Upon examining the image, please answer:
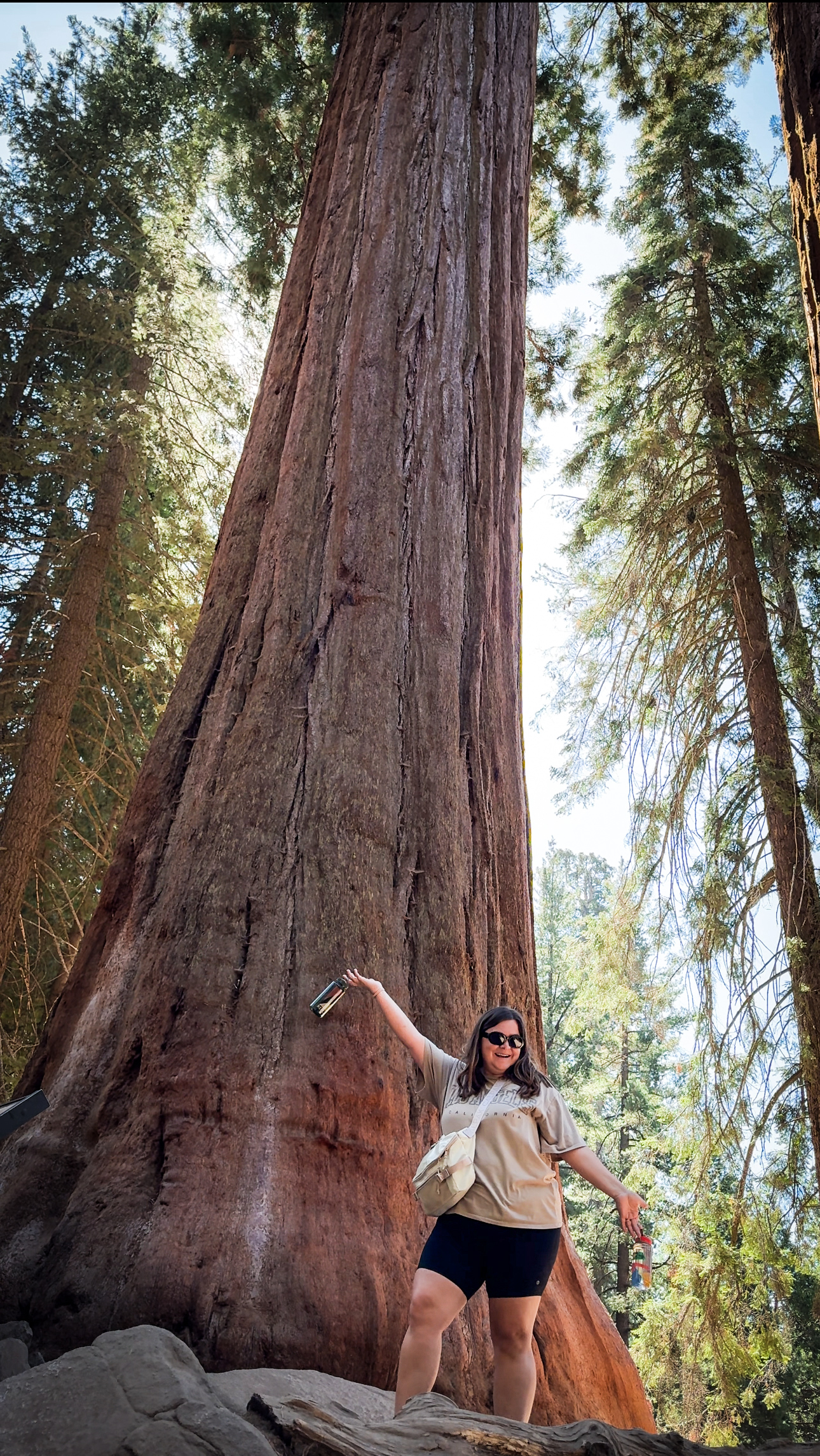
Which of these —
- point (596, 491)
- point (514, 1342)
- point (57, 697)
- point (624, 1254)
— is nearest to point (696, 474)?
point (596, 491)

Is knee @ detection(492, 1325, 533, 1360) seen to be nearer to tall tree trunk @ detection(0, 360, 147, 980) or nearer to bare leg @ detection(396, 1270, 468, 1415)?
bare leg @ detection(396, 1270, 468, 1415)

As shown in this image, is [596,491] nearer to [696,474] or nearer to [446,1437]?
[696,474]

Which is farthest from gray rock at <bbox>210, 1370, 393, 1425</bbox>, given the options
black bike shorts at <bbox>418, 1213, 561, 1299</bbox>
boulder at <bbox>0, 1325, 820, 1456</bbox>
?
black bike shorts at <bbox>418, 1213, 561, 1299</bbox>

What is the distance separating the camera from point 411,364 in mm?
4043

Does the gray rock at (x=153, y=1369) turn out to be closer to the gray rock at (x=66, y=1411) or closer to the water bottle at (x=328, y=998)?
the gray rock at (x=66, y=1411)

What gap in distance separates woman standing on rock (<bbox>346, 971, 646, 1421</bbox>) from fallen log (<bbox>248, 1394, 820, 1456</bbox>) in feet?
1.26

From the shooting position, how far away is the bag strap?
8.22 ft

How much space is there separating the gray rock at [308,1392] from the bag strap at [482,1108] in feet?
1.94

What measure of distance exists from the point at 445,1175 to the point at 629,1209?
0.47 meters

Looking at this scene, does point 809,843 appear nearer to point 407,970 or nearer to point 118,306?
point 407,970

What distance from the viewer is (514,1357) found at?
2428mm

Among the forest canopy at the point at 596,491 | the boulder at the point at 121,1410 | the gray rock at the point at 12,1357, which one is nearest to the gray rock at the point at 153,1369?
the boulder at the point at 121,1410

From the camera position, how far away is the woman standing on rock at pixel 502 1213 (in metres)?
2.32

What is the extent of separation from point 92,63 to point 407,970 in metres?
11.6
